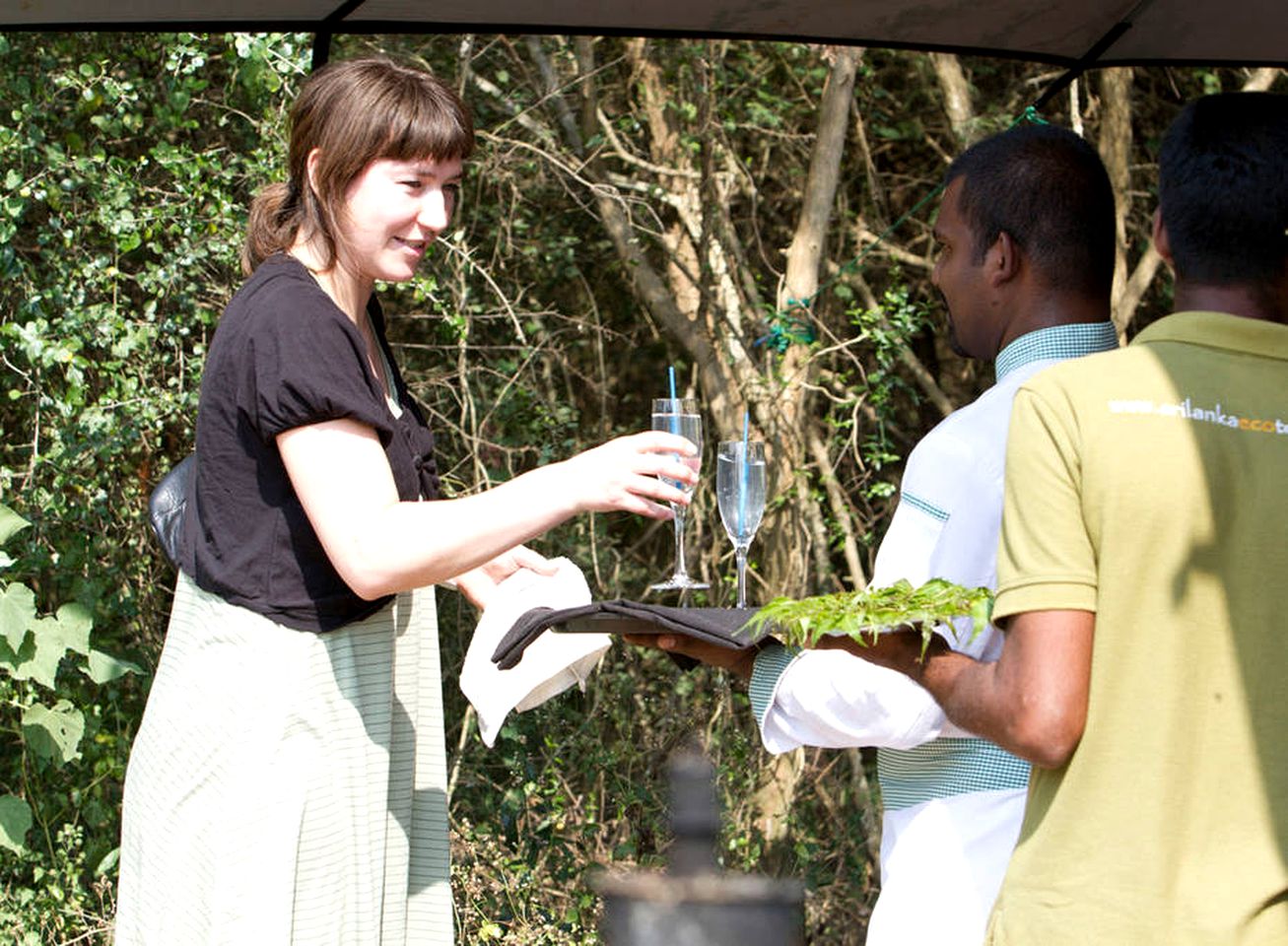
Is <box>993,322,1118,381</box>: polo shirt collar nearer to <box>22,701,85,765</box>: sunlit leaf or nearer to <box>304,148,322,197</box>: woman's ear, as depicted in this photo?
<box>304,148,322,197</box>: woman's ear

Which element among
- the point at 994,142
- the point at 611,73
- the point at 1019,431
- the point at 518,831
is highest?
the point at 611,73

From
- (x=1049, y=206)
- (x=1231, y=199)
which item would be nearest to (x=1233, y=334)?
(x=1231, y=199)

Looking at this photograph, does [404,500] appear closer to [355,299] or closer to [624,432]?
Result: [355,299]

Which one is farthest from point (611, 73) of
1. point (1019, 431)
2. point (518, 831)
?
point (1019, 431)

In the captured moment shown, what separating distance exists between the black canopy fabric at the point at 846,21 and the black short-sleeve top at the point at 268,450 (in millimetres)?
1073

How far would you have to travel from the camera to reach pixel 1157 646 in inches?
57.7

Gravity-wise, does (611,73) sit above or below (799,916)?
above

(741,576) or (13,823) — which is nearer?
Result: (741,576)

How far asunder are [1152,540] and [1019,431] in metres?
0.16

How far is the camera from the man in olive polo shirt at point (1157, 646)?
1461 mm

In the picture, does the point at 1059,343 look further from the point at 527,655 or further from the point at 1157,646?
the point at 527,655

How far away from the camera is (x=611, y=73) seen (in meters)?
5.69

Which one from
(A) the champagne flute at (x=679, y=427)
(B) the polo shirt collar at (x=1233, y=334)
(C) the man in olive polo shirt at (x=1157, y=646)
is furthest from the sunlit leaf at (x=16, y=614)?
(B) the polo shirt collar at (x=1233, y=334)

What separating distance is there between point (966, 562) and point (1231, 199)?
21.1 inches
